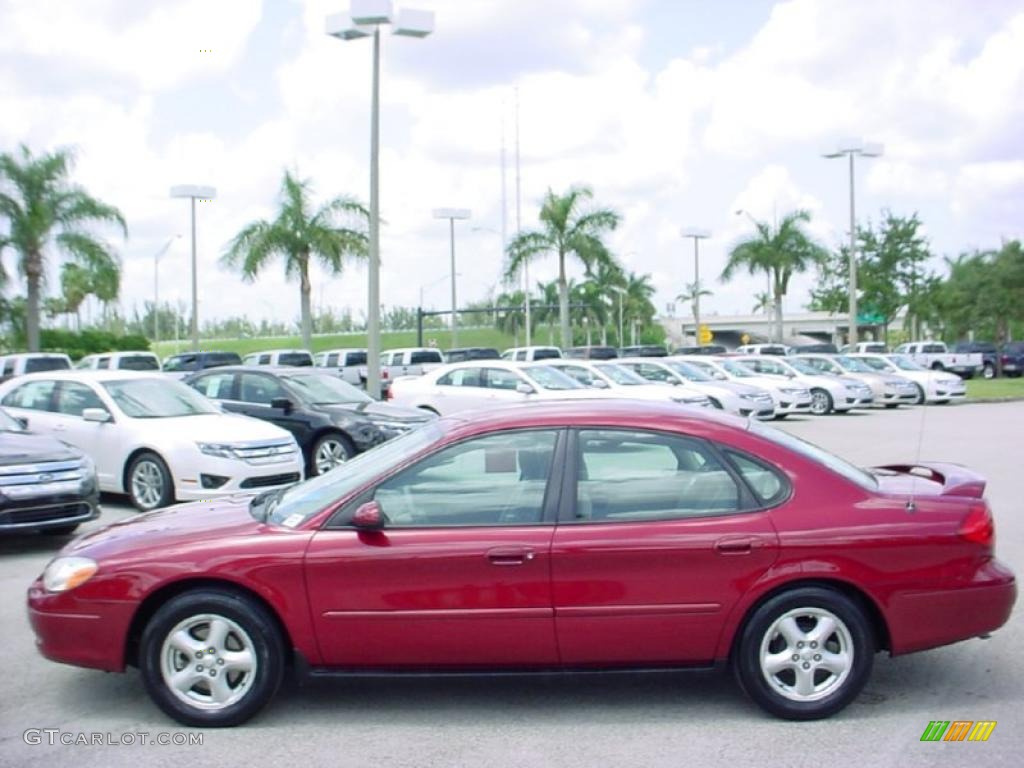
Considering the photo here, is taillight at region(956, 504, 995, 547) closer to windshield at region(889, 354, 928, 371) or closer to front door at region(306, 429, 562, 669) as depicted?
front door at region(306, 429, 562, 669)

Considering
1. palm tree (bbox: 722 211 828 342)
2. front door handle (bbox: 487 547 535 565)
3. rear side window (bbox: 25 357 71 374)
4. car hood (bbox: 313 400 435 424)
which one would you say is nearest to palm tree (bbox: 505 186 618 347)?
palm tree (bbox: 722 211 828 342)

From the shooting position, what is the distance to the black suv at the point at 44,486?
9367 millimetres

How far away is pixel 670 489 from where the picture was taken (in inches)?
214

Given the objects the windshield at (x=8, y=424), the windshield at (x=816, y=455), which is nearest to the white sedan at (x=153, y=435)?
the windshield at (x=8, y=424)

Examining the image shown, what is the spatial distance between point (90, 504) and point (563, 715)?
19.3 ft

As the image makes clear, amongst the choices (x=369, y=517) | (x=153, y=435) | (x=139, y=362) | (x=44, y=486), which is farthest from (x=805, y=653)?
(x=139, y=362)

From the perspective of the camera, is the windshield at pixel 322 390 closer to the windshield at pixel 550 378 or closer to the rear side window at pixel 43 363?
the windshield at pixel 550 378

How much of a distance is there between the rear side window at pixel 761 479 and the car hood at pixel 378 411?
9736mm

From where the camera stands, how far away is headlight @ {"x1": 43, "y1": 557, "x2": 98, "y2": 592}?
17.7 ft

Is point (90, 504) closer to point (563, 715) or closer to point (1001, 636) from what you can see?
point (563, 715)

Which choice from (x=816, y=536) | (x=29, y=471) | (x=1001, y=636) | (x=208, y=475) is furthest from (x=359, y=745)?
(x=208, y=475)

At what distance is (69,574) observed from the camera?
213 inches

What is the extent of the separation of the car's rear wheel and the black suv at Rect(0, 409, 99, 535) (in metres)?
21.4

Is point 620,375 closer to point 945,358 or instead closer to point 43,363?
point 43,363
